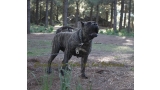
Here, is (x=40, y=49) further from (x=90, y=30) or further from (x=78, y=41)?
(x=90, y=30)

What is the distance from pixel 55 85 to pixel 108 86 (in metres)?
0.54

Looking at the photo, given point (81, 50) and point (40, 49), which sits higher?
point (81, 50)

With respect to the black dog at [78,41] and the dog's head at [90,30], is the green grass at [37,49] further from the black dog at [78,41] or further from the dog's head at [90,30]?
the dog's head at [90,30]

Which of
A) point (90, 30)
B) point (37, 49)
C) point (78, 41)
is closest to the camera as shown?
point (90, 30)

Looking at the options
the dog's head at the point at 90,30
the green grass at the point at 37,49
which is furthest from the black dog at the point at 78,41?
the green grass at the point at 37,49

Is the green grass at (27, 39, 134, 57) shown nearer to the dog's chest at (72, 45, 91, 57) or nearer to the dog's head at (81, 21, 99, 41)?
the dog's chest at (72, 45, 91, 57)

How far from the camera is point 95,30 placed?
2139 mm

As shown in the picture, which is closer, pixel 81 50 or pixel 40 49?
pixel 81 50

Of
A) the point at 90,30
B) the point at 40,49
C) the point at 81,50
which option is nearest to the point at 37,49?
the point at 40,49

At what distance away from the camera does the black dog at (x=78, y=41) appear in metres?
2.15

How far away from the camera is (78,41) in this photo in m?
2.35

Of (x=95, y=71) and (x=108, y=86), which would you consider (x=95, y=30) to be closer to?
(x=108, y=86)
